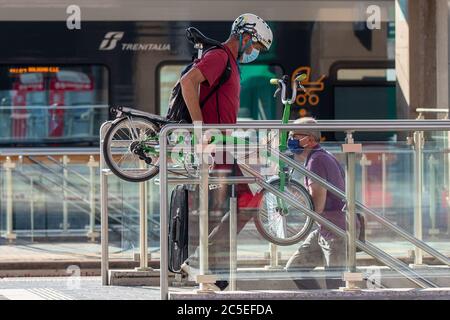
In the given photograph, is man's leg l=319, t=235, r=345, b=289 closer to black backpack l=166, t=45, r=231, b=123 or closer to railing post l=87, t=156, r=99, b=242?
black backpack l=166, t=45, r=231, b=123

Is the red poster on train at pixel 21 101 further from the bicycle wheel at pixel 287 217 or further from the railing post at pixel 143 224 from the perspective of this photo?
the bicycle wheel at pixel 287 217

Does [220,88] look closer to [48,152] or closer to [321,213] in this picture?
[321,213]

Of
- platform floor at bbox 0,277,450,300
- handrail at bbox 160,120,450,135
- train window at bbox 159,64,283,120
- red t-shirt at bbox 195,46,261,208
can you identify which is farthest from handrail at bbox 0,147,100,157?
handrail at bbox 160,120,450,135

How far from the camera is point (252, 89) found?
14.3 m

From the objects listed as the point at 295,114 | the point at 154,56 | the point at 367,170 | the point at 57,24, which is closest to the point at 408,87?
the point at 295,114

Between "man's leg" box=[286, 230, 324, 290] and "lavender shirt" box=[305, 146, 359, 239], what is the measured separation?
0.09 meters

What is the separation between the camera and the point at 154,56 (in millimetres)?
14055

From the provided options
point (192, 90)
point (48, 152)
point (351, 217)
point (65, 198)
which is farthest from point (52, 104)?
→ point (351, 217)

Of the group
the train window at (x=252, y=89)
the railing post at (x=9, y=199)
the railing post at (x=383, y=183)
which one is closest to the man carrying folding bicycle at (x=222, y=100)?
the railing post at (x=383, y=183)

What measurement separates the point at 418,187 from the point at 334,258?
88 cm

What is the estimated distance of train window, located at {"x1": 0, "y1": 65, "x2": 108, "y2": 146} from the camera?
13992 millimetres

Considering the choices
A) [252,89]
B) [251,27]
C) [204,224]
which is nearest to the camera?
[204,224]

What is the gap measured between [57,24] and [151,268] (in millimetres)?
5723

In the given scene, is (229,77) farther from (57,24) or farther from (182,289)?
(57,24)
